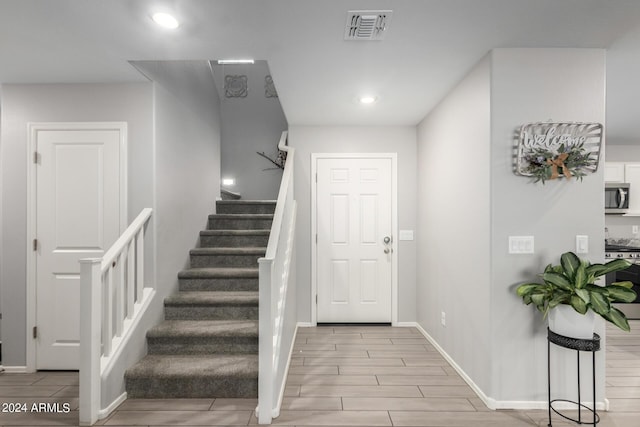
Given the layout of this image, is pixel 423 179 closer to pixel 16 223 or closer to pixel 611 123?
pixel 611 123

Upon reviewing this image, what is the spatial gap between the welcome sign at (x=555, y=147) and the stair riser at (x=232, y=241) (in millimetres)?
2552

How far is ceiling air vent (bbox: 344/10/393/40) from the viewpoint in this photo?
1937 millimetres

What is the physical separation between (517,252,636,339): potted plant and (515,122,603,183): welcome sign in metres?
0.57

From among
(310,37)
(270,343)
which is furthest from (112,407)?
(310,37)

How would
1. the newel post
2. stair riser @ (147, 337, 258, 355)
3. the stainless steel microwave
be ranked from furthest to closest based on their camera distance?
the stainless steel microwave → stair riser @ (147, 337, 258, 355) → the newel post

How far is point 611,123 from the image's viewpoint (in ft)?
13.9

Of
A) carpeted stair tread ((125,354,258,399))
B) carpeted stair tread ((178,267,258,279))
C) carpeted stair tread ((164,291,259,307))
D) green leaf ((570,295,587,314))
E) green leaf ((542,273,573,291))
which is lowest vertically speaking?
carpeted stair tread ((125,354,258,399))

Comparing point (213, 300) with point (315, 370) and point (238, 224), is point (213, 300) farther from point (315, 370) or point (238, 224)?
point (238, 224)

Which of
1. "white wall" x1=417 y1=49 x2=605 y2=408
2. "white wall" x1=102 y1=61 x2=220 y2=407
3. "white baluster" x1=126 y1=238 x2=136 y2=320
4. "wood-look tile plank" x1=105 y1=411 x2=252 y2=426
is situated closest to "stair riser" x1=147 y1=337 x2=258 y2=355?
"white wall" x1=102 y1=61 x2=220 y2=407

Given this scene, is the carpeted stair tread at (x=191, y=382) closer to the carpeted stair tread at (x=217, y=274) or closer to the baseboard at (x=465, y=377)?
the carpeted stair tread at (x=217, y=274)

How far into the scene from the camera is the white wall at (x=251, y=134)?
557 centimetres

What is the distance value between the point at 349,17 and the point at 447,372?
278cm

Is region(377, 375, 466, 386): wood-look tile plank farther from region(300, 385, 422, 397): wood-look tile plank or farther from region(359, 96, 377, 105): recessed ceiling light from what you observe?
region(359, 96, 377, 105): recessed ceiling light

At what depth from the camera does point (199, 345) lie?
2.77 metres
